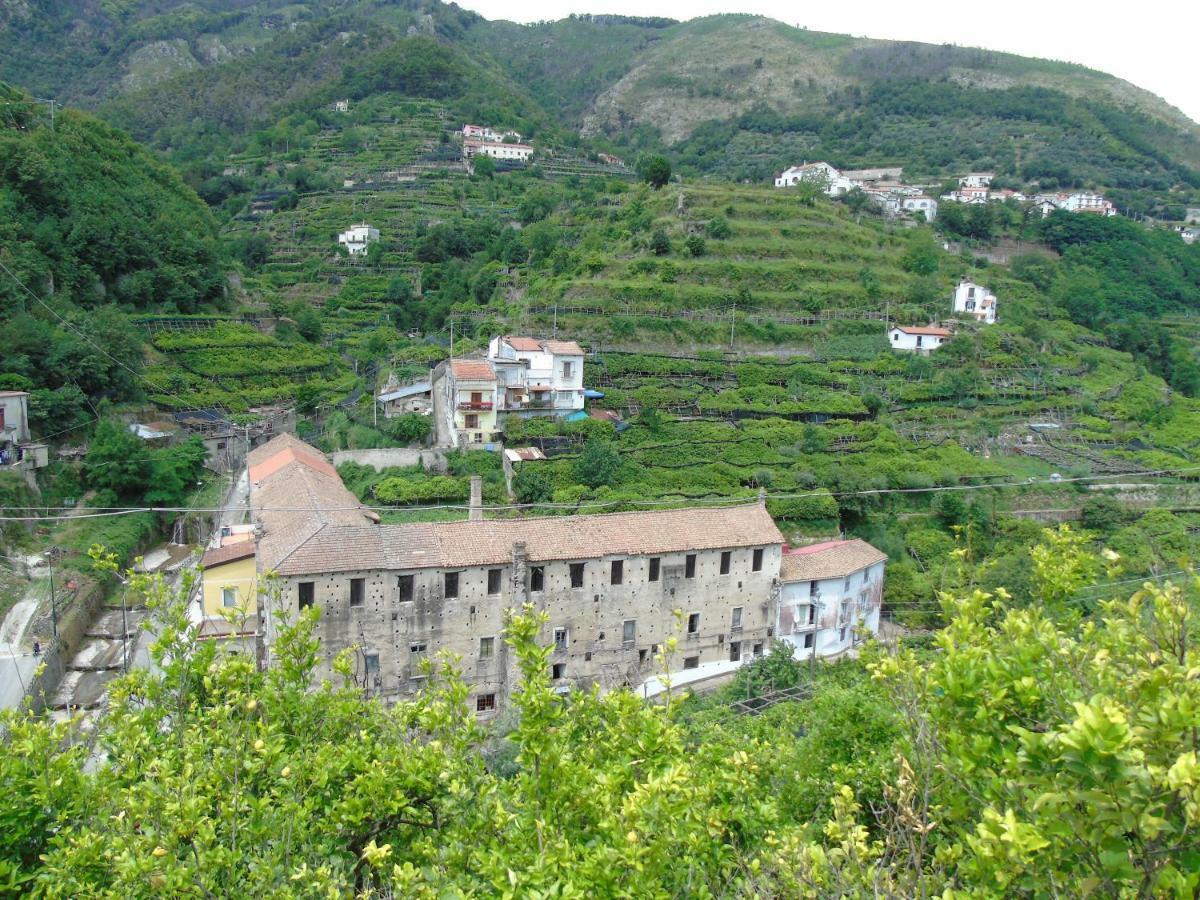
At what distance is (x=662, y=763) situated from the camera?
6.63 meters

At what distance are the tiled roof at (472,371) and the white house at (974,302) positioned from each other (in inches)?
1333

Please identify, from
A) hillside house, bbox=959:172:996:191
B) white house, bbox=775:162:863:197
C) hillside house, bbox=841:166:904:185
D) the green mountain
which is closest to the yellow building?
white house, bbox=775:162:863:197

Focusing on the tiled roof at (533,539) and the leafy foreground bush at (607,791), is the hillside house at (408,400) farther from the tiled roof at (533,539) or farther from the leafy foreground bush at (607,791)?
the leafy foreground bush at (607,791)

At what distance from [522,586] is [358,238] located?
170 ft

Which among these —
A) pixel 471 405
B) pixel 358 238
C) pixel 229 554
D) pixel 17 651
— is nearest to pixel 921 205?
pixel 358 238

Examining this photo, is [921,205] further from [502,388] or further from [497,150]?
[502,388]

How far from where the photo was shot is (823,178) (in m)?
76.2

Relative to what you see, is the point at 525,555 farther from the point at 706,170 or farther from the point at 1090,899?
the point at 706,170

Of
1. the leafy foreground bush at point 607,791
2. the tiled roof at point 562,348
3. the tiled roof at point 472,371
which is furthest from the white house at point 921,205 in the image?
the leafy foreground bush at point 607,791

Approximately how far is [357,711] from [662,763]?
358cm

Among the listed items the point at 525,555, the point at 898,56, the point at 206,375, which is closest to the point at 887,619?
the point at 525,555

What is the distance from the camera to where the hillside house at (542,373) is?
37219 millimetres

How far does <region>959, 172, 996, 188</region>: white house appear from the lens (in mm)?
86588

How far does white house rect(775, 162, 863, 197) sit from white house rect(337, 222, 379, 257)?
38.2 meters
